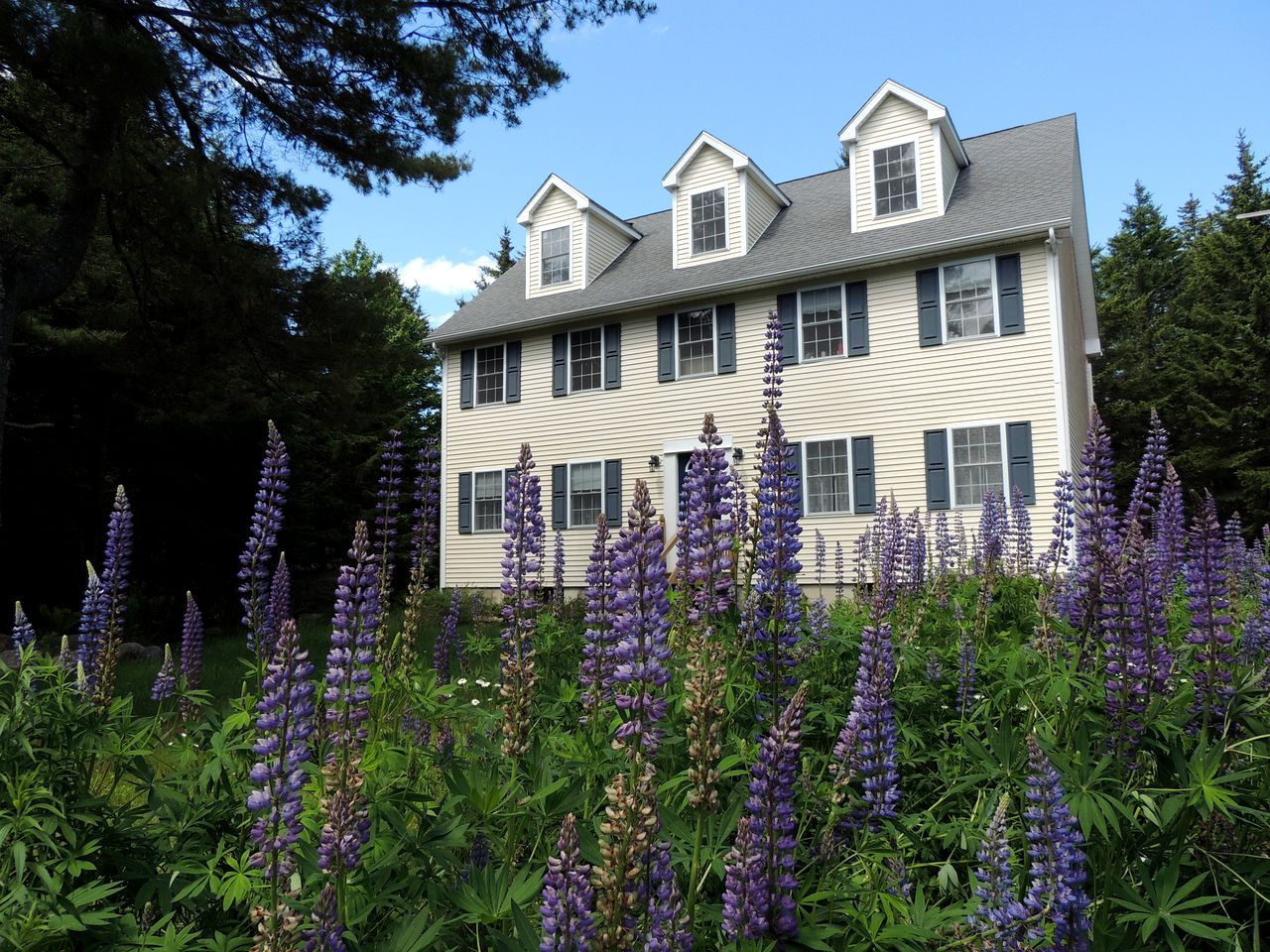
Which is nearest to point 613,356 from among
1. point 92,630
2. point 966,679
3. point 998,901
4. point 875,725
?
point 92,630

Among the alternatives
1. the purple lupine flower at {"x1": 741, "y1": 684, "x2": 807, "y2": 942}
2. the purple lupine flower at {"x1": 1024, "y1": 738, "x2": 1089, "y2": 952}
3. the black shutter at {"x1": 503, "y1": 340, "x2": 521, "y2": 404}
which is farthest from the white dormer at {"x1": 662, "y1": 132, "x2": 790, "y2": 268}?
the purple lupine flower at {"x1": 741, "y1": 684, "x2": 807, "y2": 942}

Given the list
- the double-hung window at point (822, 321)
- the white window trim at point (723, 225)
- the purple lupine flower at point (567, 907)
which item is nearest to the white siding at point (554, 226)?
the white window trim at point (723, 225)

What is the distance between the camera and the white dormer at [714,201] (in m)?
17.9

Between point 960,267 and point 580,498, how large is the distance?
29.6 feet

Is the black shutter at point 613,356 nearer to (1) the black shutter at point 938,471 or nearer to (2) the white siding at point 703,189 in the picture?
(2) the white siding at point 703,189

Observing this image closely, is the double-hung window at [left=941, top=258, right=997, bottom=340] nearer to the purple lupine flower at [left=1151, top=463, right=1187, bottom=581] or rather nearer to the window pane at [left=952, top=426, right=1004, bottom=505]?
the window pane at [left=952, top=426, right=1004, bottom=505]

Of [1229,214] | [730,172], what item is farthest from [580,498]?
[1229,214]

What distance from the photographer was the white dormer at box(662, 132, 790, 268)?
17859 mm

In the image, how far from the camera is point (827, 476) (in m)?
15.8

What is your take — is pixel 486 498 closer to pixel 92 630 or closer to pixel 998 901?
pixel 92 630

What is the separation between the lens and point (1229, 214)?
1109 inches

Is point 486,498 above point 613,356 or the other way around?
the other way around

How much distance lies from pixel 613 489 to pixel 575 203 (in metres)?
7.30

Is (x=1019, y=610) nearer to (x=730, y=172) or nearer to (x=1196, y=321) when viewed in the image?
(x=730, y=172)
